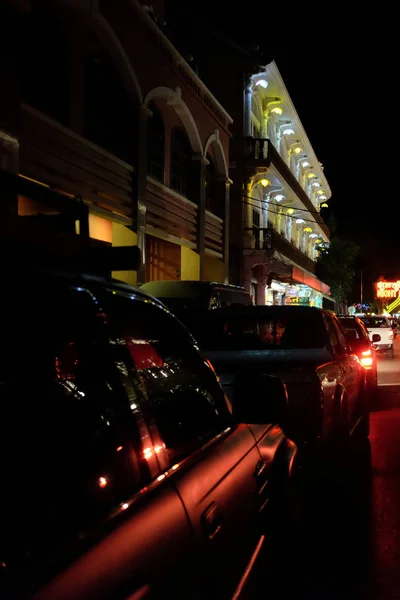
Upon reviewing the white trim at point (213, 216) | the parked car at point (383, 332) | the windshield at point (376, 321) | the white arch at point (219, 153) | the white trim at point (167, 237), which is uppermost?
the white arch at point (219, 153)

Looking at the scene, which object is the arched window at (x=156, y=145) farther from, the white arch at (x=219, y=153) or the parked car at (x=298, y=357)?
the parked car at (x=298, y=357)

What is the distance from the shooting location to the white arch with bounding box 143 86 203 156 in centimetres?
1606

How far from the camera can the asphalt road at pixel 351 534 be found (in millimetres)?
4109

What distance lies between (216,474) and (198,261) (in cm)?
1775

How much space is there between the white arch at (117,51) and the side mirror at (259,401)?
11.5 m

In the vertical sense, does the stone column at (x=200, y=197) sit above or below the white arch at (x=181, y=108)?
below

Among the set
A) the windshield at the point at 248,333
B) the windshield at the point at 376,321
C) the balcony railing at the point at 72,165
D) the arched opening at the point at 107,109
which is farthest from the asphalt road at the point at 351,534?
the windshield at the point at 376,321

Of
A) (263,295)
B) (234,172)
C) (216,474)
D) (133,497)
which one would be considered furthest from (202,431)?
(263,295)

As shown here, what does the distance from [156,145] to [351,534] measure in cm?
1405

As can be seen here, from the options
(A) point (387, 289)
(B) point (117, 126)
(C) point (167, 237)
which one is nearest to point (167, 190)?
(C) point (167, 237)

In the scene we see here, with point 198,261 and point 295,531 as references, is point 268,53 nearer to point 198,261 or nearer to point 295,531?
point 198,261

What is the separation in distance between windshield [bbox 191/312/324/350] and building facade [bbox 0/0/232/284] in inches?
90.0

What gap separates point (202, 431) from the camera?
2830 millimetres

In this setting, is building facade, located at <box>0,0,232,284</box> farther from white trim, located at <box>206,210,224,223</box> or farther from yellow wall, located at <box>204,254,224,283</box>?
yellow wall, located at <box>204,254,224,283</box>
